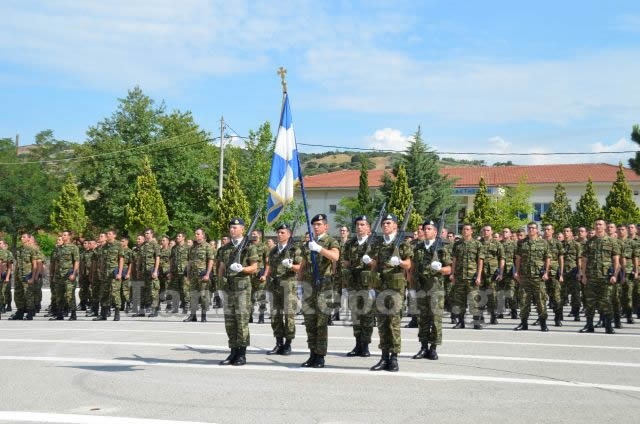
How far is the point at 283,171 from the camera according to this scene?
10016 millimetres

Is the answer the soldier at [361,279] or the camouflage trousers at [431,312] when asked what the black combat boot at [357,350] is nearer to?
the soldier at [361,279]

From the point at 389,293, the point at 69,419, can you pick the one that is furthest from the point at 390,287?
the point at 69,419

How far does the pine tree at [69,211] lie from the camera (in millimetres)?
52500

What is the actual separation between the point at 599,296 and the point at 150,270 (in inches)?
412

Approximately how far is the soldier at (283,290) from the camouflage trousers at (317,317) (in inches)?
44.4

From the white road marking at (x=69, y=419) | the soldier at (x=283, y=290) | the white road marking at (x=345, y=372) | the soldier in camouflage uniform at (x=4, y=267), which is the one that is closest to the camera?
the white road marking at (x=69, y=419)

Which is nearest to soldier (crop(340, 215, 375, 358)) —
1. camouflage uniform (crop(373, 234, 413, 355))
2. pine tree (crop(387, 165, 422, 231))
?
camouflage uniform (crop(373, 234, 413, 355))

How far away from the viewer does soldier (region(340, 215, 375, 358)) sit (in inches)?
370

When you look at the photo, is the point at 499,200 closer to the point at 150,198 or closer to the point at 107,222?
the point at 150,198

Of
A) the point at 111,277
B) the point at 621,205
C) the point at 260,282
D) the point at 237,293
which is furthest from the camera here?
the point at 621,205

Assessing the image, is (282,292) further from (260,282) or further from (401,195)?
(401,195)

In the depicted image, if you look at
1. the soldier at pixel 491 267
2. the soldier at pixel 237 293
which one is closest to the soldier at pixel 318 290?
the soldier at pixel 237 293

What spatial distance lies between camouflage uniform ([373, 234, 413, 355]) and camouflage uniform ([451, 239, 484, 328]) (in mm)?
5717

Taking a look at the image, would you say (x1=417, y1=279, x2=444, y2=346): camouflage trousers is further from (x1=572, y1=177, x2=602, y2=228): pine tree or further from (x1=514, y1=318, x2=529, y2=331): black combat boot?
(x1=572, y1=177, x2=602, y2=228): pine tree
